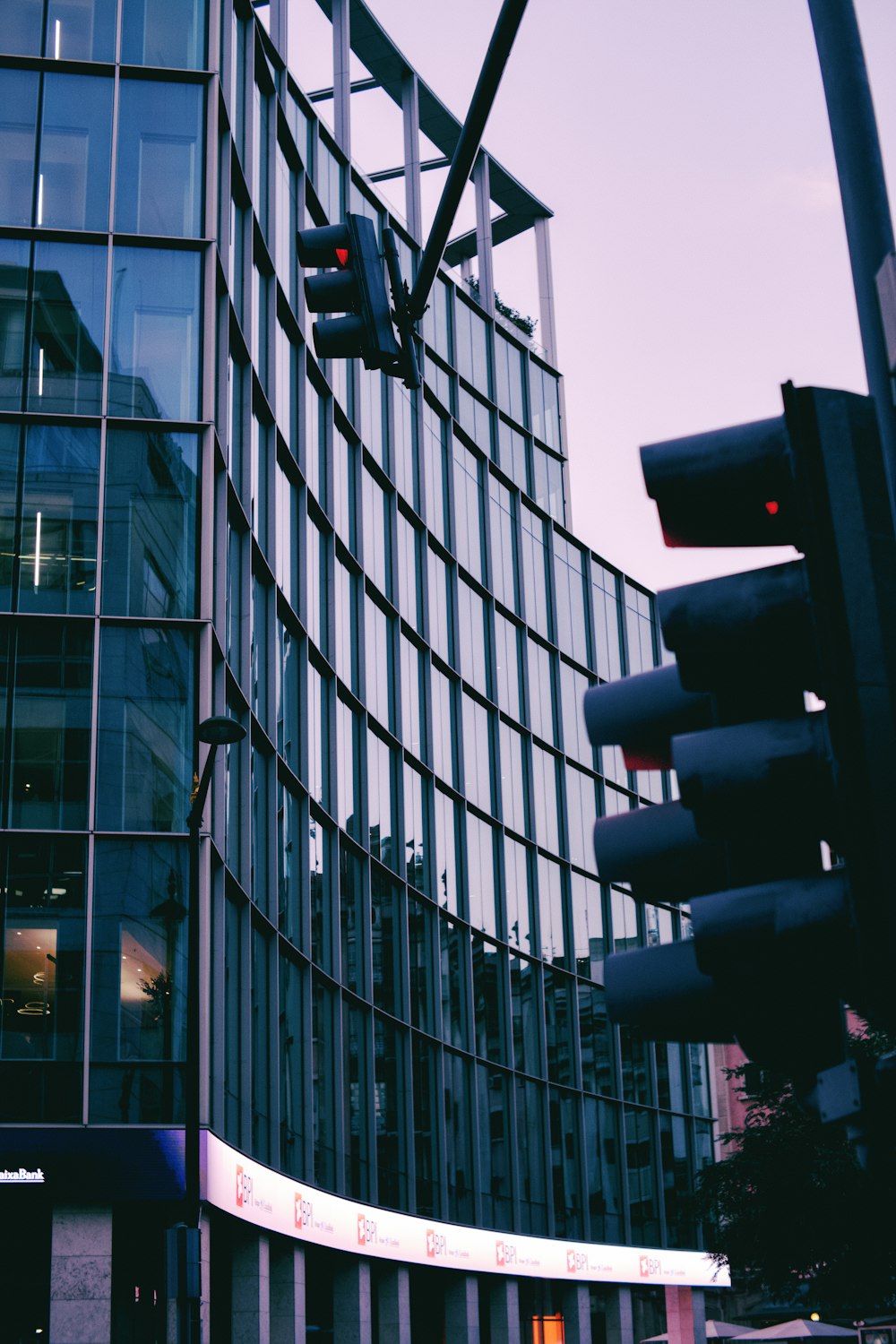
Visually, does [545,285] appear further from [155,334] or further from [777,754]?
[777,754]

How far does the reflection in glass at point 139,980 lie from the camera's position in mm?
22281

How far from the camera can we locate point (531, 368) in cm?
5578

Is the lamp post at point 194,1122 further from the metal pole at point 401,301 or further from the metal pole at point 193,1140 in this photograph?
the metal pole at point 401,301

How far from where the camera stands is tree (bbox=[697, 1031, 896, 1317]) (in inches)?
1148

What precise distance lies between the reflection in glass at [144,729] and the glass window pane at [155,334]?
146 inches

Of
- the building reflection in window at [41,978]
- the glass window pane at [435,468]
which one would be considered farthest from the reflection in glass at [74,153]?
the glass window pane at [435,468]

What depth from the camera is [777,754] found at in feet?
12.5

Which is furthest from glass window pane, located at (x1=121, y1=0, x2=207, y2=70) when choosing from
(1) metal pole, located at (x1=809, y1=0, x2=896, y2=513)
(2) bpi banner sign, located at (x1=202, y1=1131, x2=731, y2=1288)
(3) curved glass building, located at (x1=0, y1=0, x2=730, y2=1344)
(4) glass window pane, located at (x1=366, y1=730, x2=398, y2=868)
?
(1) metal pole, located at (x1=809, y1=0, x2=896, y2=513)

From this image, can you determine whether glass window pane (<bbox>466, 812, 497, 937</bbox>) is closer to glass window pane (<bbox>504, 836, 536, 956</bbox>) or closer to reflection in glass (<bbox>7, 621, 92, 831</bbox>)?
glass window pane (<bbox>504, 836, 536, 956</bbox>)

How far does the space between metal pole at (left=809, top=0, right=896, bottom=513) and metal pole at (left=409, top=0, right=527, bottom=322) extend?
5.76 ft

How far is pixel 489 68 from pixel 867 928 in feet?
13.0

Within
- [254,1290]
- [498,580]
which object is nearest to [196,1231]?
[254,1290]

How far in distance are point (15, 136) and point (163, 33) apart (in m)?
3.14

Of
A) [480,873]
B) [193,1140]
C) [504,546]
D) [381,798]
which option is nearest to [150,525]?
[193,1140]
